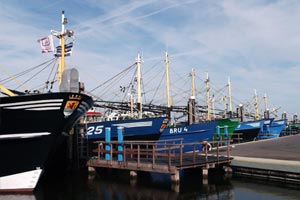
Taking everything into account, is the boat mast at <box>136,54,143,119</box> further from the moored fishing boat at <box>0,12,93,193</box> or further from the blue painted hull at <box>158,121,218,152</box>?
the moored fishing boat at <box>0,12,93,193</box>

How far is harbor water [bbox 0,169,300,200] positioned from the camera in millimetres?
13133

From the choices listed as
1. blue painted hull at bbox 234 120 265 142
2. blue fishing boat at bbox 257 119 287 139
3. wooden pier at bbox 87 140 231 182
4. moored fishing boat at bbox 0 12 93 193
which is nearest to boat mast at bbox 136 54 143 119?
wooden pier at bbox 87 140 231 182

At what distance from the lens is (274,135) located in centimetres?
3916

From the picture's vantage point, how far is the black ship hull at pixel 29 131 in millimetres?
12727

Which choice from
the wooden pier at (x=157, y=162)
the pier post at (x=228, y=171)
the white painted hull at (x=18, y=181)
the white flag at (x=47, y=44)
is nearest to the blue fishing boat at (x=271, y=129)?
the pier post at (x=228, y=171)

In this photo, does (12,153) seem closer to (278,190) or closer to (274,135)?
(278,190)

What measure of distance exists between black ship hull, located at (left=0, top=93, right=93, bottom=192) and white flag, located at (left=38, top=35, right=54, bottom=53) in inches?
160

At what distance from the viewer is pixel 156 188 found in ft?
47.8

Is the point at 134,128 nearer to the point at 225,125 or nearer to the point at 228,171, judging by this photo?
the point at 228,171

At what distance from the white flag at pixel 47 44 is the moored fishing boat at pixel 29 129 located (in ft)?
12.1

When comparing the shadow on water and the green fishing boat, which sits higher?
the green fishing boat

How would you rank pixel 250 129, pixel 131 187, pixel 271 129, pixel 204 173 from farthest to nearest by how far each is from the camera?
pixel 271 129 → pixel 250 129 → pixel 204 173 → pixel 131 187

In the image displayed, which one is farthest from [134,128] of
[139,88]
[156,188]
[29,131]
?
[29,131]

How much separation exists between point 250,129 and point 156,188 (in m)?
22.0
